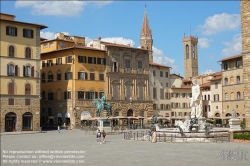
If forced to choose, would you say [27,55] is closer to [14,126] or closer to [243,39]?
[14,126]

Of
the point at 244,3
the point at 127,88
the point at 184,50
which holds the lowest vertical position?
the point at 127,88

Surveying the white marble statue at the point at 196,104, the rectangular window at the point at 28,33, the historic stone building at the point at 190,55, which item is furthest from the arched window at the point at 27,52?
the historic stone building at the point at 190,55

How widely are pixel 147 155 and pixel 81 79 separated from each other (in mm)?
40171

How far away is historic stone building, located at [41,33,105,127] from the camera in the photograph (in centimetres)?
5853

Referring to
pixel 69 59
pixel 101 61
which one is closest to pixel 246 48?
pixel 101 61

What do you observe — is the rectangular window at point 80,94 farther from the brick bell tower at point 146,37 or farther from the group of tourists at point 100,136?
the brick bell tower at point 146,37

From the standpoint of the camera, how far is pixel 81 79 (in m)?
59.2

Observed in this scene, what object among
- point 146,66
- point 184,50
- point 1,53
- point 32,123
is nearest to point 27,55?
point 1,53

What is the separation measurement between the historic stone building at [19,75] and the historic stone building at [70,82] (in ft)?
24.2

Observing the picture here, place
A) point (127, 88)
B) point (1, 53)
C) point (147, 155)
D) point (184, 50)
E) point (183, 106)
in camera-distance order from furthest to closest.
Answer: point (184, 50)
point (183, 106)
point (127, 88)
point (1, 53)
point (147, 155)

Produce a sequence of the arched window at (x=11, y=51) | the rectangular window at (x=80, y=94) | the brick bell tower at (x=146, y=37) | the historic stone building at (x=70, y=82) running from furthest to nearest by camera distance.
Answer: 1. the brick bell tower at (x=146, y=37)
2. the rectangular window at (x=80, y=94)
3. the historic stone building at (x=70, y=82)
4. the arched window at (x=11, y=51)

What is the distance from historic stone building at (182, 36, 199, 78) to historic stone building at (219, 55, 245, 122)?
69755mm

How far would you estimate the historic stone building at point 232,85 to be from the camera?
63.2m

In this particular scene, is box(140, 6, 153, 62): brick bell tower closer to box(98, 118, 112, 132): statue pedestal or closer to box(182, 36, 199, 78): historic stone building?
box(182, 36, 199, 78): historic stone building
